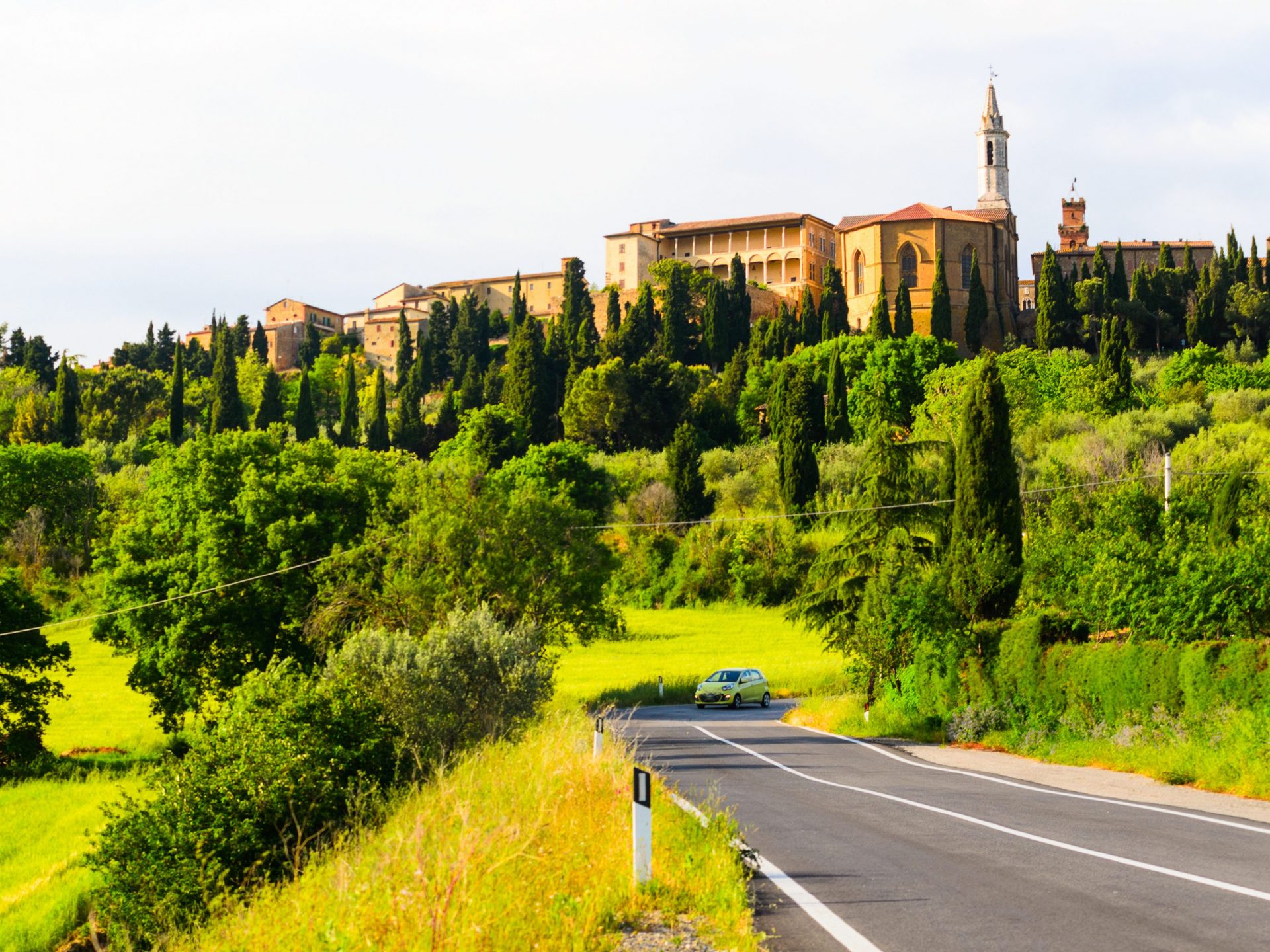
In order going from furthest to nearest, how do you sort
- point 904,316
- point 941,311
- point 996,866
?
point 941,311
point 904,316
point 996,866

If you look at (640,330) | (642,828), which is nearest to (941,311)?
(640,330)

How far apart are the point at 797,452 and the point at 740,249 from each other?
77597mm

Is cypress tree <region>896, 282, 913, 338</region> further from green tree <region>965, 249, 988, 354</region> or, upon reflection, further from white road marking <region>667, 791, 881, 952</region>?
white road marking <region>667, 791, 881, 952</region>

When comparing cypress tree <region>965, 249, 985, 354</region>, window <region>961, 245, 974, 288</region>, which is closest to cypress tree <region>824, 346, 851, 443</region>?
cypress tree <region>965, 249, 985, 354</region>

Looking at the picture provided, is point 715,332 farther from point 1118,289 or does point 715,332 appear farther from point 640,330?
point 1118,289

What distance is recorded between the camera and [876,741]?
26562 millimetres

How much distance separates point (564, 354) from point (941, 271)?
1457 inches

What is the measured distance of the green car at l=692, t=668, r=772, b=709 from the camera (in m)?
39.9

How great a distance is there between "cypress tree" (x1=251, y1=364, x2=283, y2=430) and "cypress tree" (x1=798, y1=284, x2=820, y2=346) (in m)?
49.2

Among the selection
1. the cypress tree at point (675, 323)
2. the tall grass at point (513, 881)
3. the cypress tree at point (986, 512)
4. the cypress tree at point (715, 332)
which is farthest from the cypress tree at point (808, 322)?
the tall grass at point (513, 881)

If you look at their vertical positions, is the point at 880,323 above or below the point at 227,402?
above

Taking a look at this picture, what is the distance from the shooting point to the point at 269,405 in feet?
376

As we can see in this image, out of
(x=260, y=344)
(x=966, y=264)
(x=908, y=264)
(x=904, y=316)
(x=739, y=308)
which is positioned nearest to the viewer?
(x=904, y=316)

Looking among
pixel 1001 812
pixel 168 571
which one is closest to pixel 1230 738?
pixel 1001 812
